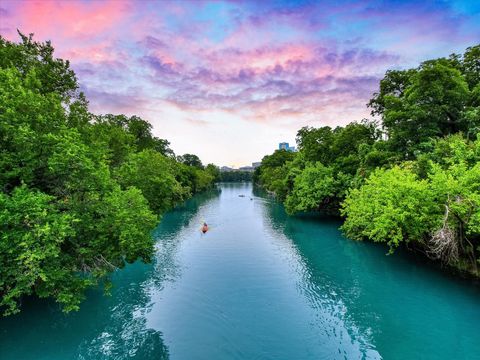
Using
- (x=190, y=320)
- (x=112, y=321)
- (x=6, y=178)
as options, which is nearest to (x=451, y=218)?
(x=190, y=320)

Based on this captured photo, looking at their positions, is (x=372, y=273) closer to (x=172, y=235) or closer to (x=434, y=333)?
(x=434, y=333)

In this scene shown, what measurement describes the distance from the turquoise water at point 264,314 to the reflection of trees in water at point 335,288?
0.29 feet

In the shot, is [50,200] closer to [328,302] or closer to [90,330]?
[90,330]

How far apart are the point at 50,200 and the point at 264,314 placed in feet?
44.0

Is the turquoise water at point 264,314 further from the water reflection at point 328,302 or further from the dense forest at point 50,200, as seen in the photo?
the dense forest at point 50,200

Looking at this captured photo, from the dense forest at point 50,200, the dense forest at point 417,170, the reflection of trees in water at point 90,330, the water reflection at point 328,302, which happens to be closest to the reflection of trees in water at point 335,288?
the water reflection at point 328,302

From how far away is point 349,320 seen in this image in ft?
58.7

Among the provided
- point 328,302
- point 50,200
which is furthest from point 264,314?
point 50,200

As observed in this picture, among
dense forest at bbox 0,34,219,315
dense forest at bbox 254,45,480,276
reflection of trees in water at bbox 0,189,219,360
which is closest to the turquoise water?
reflection of trees in water at bbox 0,189,219,360

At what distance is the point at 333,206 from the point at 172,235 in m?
27.7

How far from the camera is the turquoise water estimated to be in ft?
48.8

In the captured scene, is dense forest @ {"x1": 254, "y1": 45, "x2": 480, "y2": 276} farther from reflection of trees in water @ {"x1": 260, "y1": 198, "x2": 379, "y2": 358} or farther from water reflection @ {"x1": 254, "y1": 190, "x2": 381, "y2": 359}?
water reflection @ {"x1": 254, "y1": 190, "x2": 381, "y2": 359}

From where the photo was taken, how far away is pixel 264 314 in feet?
61.0

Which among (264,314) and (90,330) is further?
(264,314)
